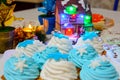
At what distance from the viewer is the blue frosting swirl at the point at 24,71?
0.89 m

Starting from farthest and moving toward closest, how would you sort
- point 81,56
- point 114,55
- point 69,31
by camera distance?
1. point 69,31
2. point 114,55
3. point 81,56

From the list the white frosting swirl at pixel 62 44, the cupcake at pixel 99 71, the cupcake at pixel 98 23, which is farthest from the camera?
the cupcake at pixel 98 23

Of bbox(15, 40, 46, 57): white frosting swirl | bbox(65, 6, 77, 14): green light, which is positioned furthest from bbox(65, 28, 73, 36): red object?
bbox(15, 40, 46, 57): white frosting swirl

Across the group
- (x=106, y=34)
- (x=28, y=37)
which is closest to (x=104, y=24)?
(x=106, y=34)

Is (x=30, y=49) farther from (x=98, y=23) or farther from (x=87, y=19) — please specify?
(x=98, y=23)

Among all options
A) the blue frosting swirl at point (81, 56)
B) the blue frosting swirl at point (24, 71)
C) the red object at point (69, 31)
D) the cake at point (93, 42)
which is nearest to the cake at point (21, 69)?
the blue frosting swirl at point (24, 71)

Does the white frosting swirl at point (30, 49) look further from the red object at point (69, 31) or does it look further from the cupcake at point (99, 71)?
the red object at point (69, 31)

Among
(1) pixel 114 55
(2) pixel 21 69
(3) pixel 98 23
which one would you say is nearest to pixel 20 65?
(2) pixel 21 69

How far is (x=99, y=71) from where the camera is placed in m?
0.85

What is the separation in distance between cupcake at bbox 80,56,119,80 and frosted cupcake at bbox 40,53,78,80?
0.04 metres

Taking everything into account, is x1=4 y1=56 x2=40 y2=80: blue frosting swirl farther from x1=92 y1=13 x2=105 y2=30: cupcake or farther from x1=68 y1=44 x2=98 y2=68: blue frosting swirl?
x1=92 y1=13 x2=105 y2=30: cupcake

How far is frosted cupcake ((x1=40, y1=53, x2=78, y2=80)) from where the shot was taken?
85 cm

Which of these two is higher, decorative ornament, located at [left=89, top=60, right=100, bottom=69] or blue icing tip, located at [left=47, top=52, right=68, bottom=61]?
blue icing tip, located at [left=47, top=52, right=68, bottom=61]

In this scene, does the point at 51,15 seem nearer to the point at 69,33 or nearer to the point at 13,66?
the point at 69,33
